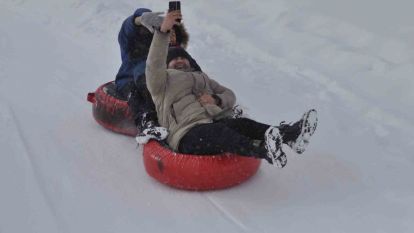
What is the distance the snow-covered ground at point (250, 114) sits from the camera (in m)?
2.87

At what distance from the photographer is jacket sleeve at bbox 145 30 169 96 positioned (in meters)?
3.11

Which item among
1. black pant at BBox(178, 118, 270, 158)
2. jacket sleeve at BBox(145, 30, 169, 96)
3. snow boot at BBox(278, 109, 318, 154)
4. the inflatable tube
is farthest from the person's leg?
the inflatable tube

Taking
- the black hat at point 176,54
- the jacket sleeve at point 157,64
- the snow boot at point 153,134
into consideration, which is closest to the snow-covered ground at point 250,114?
the snow boot at point 153,134

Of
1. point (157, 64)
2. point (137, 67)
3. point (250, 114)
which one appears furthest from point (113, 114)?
point (250, 114)

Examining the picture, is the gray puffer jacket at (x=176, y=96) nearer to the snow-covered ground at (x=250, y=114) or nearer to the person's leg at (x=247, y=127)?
the person's leg at (x=247, y=127)

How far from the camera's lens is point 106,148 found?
148 inches

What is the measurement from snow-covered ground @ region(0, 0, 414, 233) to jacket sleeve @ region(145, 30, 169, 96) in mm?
521

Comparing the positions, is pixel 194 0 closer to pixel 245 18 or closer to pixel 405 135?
pixel 245 18

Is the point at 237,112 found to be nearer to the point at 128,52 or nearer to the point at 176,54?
the point at 176,54

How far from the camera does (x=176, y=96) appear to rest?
331 cm

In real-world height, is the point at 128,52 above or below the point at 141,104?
above

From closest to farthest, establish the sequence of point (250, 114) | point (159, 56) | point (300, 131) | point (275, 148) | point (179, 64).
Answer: point (275, 148)
point (300, 131)
point (159, 56)
point (179, 64)
point (250, 114)

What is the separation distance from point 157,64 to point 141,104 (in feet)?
1.84

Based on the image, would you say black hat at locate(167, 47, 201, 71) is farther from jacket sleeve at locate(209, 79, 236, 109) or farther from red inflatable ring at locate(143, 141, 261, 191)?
red inflatable ring at locate(143, 141, 261, 191)
